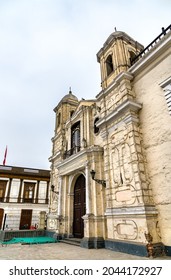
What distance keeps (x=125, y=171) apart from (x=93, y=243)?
3824 millimetres

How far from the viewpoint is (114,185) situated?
799 centimetres

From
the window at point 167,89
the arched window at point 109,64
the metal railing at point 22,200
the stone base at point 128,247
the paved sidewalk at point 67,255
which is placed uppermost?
the arched window at point 109,64

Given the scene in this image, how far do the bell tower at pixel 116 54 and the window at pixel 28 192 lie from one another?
18486mm

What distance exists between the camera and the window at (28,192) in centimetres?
2330

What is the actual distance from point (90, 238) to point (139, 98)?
7.06 m

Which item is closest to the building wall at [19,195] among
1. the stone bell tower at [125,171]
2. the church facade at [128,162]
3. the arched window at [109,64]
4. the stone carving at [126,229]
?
the church facade at [128,162]

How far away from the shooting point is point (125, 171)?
754 cm

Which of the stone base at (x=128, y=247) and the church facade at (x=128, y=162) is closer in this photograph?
the stone base at (x=128, y=247)

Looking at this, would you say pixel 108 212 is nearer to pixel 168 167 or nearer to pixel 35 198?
pixel 168 167

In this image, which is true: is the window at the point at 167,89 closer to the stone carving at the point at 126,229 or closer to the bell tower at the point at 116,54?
the bell tower at the point at 116,54

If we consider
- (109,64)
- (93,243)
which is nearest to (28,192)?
(93,243)

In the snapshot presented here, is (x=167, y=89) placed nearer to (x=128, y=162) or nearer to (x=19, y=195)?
(x=128, y=162)

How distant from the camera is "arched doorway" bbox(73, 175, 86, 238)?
418 inches

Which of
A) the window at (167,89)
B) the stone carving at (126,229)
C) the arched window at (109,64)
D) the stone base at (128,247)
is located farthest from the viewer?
the arched window at (109,64)
